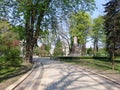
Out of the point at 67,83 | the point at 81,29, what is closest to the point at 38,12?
the point at 67,83

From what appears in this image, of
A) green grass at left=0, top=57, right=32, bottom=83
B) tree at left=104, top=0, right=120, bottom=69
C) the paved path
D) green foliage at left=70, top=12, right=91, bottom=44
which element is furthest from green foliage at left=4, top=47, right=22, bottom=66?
green foliage at left=70, top=12, right=91, bottom=44

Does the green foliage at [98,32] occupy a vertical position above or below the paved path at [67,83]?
above

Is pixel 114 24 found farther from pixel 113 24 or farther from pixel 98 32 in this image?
pixel 98 32

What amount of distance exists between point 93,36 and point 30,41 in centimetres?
6331

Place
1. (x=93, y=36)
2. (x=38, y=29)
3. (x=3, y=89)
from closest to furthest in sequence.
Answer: (x=3, y=89) < (x=38, y=29) < (x=93, y=36)

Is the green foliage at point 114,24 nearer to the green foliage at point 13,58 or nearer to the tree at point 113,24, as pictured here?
the tree at point 113,24

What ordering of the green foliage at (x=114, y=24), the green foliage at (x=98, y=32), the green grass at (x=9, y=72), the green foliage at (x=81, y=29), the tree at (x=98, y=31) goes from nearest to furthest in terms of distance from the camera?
the green grass at (x=9, y=72), the green foliage at (x=114, y=24), the green foliage at (x=81, y=29), the green foliage at (x=98, y=32), the tree at (x=98, y=31)

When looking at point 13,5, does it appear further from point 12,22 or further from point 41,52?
point 41,52

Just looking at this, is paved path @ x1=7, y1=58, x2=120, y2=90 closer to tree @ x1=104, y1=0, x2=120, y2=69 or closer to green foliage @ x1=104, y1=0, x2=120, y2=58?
tree @ x1=104, y1=0, x2=120, y2=69

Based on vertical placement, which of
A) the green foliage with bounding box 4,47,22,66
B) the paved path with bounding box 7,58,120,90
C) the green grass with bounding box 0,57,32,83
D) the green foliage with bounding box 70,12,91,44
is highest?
the green foliage with bounding box 70,12,91,44

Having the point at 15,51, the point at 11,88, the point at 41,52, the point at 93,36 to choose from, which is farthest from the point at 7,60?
the point at 41,52

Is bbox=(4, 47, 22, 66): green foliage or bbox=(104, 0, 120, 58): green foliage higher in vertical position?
bbox=(104, 0, 120, 58): green foliage

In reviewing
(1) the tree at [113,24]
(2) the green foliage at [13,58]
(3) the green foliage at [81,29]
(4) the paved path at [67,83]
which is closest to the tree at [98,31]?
(3) the green foliage at [81,29]

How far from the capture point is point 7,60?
37094mm
